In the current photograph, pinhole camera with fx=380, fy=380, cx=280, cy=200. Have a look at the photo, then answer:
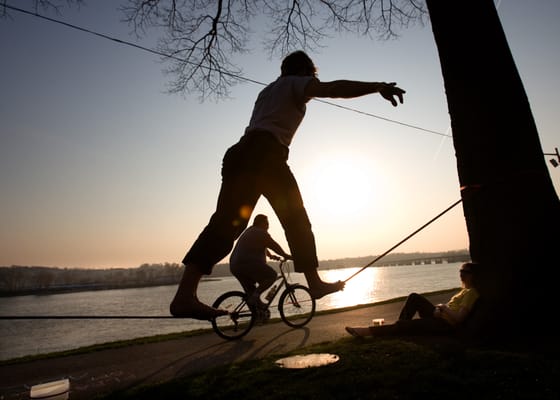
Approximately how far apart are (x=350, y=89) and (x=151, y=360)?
11.9 feet

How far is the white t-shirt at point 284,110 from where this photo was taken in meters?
2.68

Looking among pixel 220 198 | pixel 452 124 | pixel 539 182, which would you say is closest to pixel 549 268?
pixel 539 182

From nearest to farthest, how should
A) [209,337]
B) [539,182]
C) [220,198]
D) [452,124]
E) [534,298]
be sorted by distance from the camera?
[220,198] < [534,298] < [539,182] < [452,124] < [209,337]

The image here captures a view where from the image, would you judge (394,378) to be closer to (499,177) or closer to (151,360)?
(499,177)

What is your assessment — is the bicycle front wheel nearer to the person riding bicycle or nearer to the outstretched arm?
the person riding bicycle

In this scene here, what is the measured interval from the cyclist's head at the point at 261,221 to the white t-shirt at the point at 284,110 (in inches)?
155

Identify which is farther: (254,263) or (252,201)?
(254,263)

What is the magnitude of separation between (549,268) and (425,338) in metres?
1.24

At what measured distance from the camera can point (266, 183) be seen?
2678mm

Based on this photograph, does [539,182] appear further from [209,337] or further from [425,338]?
[209,337]

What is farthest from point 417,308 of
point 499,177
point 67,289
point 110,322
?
point 67,289

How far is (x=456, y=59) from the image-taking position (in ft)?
12.5

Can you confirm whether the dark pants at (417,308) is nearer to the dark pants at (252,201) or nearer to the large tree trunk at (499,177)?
the large tree trunk at (499,177)

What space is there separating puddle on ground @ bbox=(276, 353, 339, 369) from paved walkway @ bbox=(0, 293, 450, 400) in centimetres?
103
